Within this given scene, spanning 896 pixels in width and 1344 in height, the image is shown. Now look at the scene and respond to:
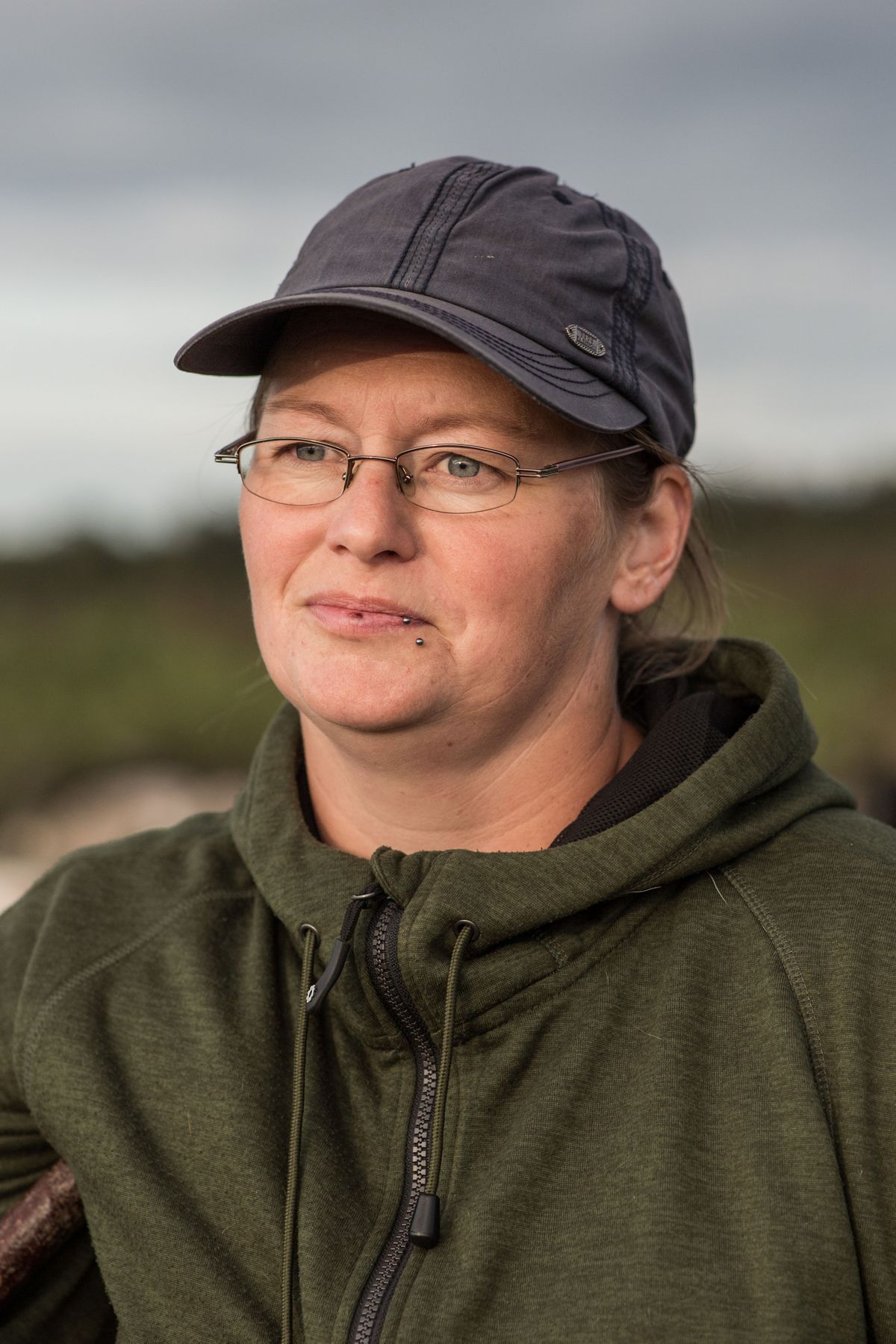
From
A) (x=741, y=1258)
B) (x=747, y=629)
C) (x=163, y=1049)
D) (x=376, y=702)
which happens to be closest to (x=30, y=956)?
(x=163, y=1049)

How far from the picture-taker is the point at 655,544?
2.27 m

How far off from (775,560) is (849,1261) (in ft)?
29.9

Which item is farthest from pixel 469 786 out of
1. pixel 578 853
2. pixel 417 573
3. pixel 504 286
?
pixel 504 286

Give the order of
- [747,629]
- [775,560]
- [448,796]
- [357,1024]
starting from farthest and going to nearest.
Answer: [775,560], [747,629], [448,796], [357,1024]

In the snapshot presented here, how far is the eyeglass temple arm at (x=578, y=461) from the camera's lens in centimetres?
196

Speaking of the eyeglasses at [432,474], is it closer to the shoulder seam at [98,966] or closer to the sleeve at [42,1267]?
the shoulder seam at [98,966]

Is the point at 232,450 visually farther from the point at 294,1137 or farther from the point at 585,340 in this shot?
the point at 294,1137

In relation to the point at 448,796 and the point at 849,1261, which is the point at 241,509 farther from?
the point at 849,1261

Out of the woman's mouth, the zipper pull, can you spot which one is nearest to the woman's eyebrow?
the woman's mouth

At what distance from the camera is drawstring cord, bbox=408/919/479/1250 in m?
1.73

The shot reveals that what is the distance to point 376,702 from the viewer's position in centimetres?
191

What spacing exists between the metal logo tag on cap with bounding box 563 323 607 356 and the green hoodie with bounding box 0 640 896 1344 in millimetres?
585

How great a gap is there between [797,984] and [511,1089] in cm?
41

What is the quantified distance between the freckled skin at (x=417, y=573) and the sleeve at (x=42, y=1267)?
25.4 inches
